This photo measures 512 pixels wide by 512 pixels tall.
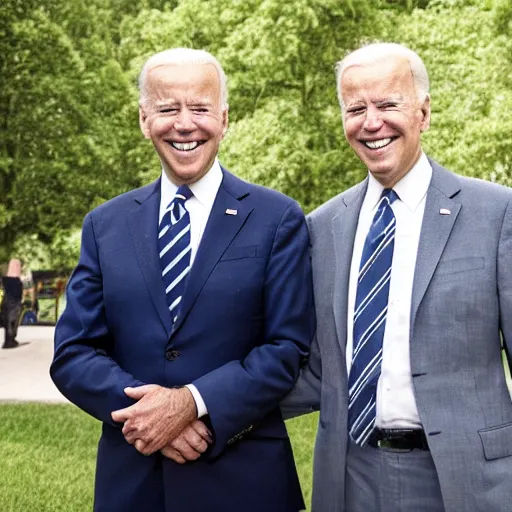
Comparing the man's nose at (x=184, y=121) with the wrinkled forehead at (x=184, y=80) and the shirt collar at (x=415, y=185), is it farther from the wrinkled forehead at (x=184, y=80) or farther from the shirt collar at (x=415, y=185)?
the shirt collar at (x=415, y=185)

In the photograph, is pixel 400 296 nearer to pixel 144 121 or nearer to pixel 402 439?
pixel 402 439

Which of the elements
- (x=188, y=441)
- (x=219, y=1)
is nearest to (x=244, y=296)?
(x=188, y=441)

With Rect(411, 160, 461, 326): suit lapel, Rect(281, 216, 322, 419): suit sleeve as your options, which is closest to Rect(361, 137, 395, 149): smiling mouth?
Rect(411, 160, 461, 326): suit lapel

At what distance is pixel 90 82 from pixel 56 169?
7.32ft

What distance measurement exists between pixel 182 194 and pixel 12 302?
17.4m

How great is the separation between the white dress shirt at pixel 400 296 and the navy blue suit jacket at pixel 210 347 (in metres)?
0.28

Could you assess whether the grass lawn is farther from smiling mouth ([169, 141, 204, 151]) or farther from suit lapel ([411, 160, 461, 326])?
smiling mouth ([169, 141, 204, 151])

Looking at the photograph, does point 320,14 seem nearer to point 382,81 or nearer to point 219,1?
point 219,1

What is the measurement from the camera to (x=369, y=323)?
369 cm

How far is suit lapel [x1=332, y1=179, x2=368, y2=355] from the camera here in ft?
12.5

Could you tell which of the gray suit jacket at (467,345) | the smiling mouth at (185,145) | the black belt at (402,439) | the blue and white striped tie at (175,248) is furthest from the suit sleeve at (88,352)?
the gray suit jacket at (467,345)

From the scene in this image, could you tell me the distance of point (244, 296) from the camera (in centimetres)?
365

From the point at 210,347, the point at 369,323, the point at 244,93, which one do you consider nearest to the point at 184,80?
the point at 210,347

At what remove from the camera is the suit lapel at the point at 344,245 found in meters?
3.80
